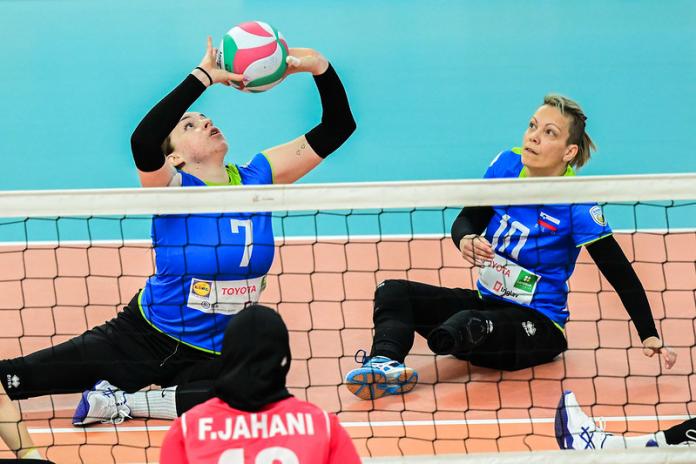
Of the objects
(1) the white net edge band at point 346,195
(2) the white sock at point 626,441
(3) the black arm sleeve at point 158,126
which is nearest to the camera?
(1) the white net edge band at point 346,195

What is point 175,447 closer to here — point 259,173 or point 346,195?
point 346,195

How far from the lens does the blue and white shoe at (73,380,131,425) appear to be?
4.95m

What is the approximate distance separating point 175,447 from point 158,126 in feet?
5.97

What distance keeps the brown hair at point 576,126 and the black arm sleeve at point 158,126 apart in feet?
6.02

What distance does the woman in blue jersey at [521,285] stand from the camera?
5.30 metres

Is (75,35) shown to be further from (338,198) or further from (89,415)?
(338,198)

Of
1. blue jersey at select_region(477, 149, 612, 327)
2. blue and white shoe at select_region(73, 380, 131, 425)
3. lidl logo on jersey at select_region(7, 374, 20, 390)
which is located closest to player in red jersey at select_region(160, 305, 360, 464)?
blue and white shoe at select_region(73, 380, 131, 425)

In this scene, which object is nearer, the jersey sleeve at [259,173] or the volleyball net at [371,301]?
the volleyball net at [371,301]

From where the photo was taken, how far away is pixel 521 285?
554cm

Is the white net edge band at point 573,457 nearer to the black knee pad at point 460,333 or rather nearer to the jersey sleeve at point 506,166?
the black knee pad at point 460,333

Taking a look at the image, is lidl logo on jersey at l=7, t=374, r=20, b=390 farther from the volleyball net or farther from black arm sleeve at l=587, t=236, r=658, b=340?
black arm sleeve at l=587, t=236, r=658, b=340

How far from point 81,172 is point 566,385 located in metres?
4.42

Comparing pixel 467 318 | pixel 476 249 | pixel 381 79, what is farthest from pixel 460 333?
pixel 381 79

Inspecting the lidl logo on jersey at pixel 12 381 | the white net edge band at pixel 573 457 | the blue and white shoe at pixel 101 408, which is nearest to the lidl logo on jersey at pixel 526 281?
the white net edge band at pixel 573 457
